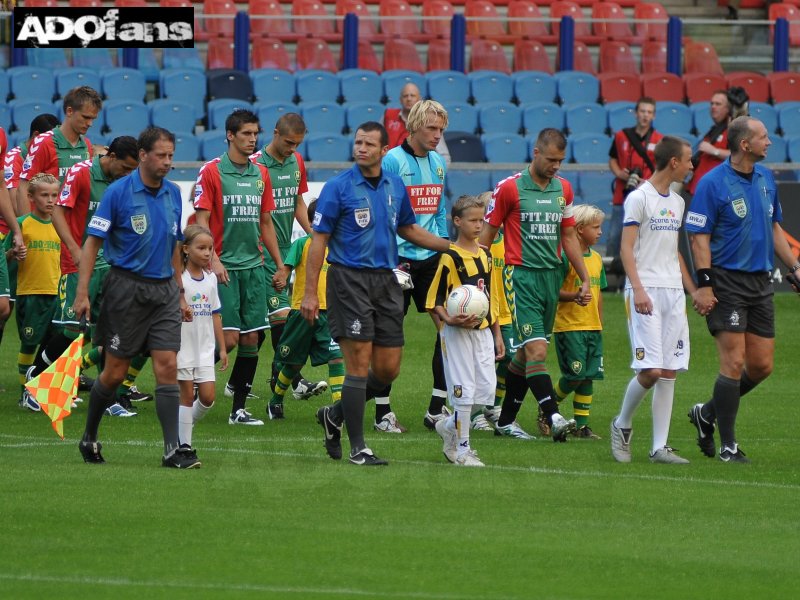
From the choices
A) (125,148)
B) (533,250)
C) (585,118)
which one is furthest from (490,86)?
(125,148)

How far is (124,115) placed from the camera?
20.9 metres

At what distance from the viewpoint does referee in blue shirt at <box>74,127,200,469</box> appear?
29.8ft

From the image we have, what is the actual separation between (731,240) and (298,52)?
48.2ft

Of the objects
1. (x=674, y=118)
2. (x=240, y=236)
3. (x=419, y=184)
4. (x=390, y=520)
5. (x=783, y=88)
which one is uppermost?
(x=783, y=88)

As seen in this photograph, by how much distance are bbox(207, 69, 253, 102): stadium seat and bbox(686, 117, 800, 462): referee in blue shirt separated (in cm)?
1332

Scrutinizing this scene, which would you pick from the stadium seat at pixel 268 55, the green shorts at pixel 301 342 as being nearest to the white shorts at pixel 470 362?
the green shorts at pixel 301 342

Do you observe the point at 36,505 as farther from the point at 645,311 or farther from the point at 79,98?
the point at 79,98

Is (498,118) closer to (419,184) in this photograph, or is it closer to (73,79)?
(73,79)

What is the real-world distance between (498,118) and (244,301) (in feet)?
37.5

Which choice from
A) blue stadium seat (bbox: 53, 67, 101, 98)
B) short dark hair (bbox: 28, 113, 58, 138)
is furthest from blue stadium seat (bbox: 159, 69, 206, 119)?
short dark hair (bbox: 28, 113, 58, 138)

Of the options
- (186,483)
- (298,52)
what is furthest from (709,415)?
(298,52)

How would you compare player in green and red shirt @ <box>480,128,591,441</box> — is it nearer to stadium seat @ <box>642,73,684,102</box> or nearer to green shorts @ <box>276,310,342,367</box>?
green shorts @ <box>276,310,342,367</box>

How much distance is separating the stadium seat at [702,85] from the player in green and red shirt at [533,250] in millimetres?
13893

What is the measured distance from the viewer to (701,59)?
25.1 metres
